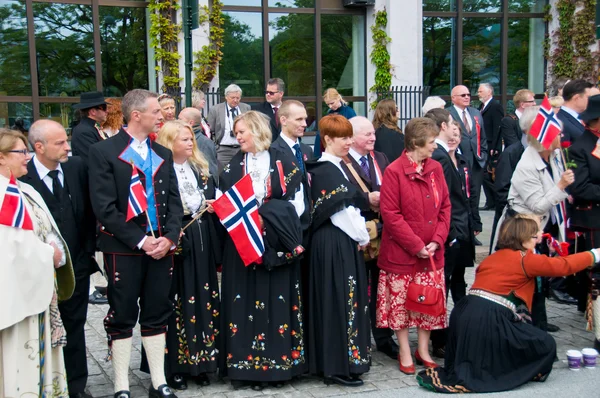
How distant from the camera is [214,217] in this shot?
5.30m

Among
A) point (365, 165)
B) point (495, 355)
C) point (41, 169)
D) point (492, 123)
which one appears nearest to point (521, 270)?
point (495, 355)

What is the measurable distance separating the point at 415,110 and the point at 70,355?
33.9 ft

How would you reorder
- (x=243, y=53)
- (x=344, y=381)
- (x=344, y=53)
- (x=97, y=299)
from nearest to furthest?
(x=344, y=381) → (x=97, y=299) → (x=243, y=53) → (x=344, y=53)

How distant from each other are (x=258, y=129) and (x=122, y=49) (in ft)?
27.9

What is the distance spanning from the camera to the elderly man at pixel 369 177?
219 inches

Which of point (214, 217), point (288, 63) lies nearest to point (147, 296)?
point (214, 217)

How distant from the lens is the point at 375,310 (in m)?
5.97

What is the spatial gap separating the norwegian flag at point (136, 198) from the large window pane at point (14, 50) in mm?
8544

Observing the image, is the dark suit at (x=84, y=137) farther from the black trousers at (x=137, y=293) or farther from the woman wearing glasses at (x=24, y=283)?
the woman wearing glasses at (x=24, y=283)

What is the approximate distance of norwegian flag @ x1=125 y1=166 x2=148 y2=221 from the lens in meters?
4.59

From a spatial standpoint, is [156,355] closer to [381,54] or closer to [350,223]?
[350,223]

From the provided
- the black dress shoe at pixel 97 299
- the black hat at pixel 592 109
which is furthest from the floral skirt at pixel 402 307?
the black dress shoe at pixel 97 299

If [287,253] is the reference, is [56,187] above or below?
above

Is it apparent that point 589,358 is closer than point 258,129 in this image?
No
